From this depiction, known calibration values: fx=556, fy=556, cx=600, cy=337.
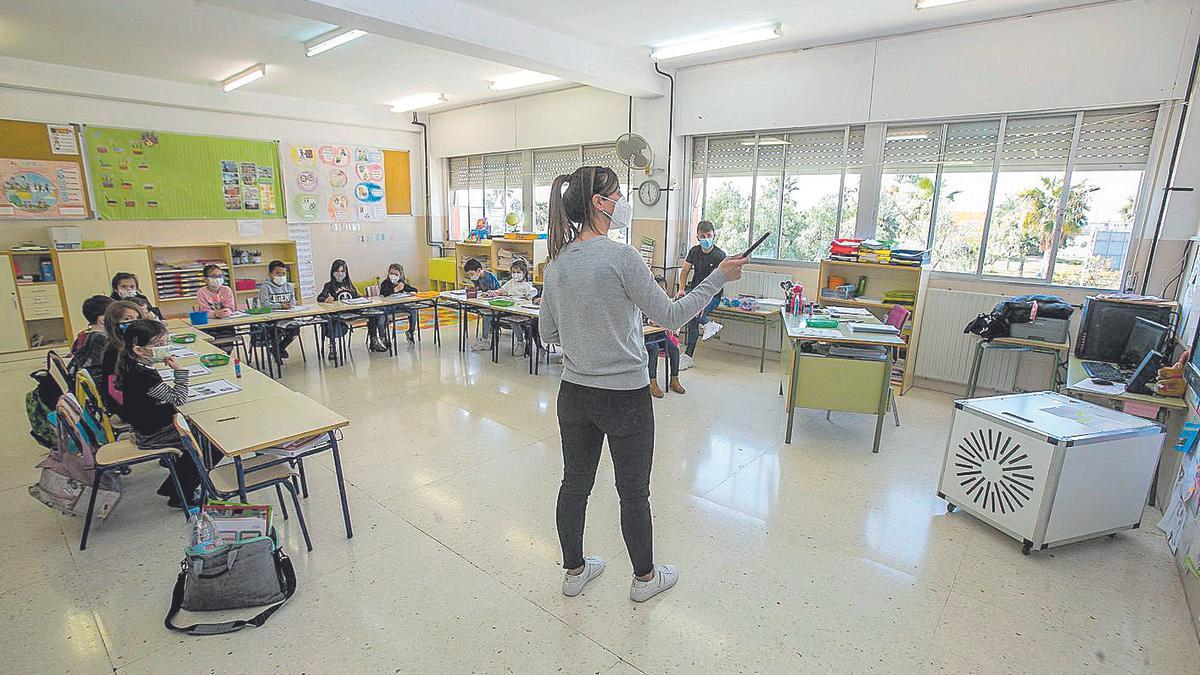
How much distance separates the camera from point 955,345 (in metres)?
5.16

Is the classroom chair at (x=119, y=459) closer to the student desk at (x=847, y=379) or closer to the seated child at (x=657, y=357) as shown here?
the seated child at (x=657, y=357)

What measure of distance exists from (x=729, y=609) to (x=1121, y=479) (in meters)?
2.07

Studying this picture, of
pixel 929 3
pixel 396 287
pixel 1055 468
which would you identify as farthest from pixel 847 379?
pixel 396 287

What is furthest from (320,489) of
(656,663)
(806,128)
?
(806,128)

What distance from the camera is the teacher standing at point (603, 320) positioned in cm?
187

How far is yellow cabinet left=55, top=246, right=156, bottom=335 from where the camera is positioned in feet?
20.8

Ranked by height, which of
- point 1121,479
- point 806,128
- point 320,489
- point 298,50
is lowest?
point 320,489

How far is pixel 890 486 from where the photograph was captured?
3.38 m

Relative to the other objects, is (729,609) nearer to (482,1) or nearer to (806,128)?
(482,1)

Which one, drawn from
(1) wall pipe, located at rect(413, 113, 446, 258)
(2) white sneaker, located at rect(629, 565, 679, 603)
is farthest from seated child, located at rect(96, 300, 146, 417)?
(1) wall pipe, located at rect(413, 113, 446, 258)

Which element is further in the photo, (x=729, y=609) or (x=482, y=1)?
(x=482, y=1)

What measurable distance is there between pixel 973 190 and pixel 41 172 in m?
10.0

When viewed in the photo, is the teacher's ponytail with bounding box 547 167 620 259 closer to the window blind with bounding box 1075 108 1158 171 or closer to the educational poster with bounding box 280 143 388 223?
the window blind with bounding box 1075 108 1158 171

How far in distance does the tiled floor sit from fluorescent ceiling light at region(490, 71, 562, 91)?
493 cm
